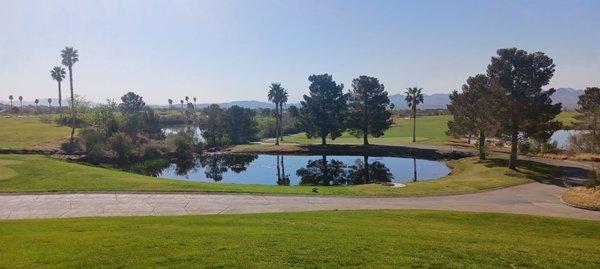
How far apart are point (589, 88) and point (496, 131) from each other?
2622 cm

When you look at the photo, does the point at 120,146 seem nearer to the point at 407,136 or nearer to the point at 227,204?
the point at 227,204

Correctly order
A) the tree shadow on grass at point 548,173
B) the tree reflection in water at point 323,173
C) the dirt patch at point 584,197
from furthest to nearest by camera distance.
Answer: the tree reflection in water at point 323,173
the tree shadow on grass at point 548,173
the dirt patch at point 584,197

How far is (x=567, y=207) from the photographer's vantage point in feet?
91.9

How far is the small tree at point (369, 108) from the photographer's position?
A: 72.4m

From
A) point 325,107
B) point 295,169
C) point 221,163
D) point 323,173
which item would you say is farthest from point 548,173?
point 221,163

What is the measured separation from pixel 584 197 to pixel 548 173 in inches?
516

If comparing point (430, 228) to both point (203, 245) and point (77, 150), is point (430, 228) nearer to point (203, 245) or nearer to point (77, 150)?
point (203, 245)

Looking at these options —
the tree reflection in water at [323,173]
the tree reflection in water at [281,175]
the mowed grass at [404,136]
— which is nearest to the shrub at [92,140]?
the tree reflection in water at [281,175]

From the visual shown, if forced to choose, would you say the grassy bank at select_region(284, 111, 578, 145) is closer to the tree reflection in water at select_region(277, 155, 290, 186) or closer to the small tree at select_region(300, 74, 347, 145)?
the small tree at select_region(300, 74, 347, 145)

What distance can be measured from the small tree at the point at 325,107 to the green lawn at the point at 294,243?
52.1 meters

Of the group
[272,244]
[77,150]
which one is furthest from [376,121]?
[272,244]

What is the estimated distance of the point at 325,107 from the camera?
73938mm

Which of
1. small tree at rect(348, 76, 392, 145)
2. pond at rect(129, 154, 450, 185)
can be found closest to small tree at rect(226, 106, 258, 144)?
pond at rect(129, 154, 450, 185)

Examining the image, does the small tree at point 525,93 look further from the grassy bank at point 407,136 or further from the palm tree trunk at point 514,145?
the grassy bank at point 407,136
